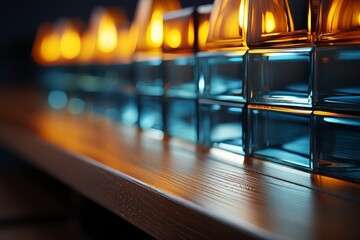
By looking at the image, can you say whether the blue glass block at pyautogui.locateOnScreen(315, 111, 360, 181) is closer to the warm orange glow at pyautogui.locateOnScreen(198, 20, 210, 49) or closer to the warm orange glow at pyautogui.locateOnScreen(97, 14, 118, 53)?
the warm orange glow at pyautogui.locateOnScreen(198, 20, 210, 49)

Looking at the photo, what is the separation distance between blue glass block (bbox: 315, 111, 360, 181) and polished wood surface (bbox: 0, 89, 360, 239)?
0.01 meters

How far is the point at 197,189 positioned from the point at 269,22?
0.21m

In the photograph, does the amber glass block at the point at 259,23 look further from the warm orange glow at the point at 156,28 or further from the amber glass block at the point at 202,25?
the warm orange glow at the point at 156,28

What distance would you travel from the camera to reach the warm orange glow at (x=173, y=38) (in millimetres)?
822

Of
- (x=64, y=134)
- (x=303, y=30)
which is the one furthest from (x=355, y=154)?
(x=64, y=134)

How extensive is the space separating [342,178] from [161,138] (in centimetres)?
41

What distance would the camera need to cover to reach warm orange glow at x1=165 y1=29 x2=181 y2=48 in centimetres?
82

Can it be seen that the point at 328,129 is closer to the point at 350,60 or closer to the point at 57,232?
the point at 350,60

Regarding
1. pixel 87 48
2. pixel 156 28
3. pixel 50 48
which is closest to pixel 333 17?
pixel 156 28

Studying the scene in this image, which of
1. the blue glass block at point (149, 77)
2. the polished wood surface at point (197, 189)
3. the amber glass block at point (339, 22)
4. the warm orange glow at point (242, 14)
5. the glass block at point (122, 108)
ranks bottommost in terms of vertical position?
the polished wood surface at point (197, 189)

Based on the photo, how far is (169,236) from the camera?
0.45m

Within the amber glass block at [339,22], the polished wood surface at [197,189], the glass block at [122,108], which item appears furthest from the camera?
the glass block at [122,108]

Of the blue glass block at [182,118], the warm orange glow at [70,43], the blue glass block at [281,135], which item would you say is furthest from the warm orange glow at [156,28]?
the warm orange glow at [70,43]

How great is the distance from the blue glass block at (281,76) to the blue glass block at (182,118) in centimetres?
18
